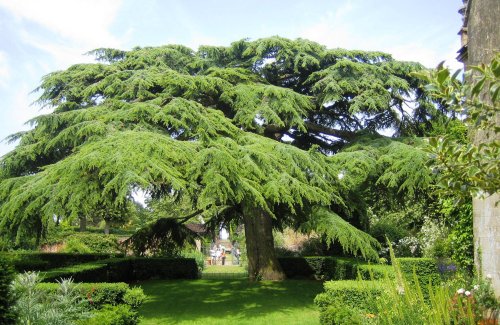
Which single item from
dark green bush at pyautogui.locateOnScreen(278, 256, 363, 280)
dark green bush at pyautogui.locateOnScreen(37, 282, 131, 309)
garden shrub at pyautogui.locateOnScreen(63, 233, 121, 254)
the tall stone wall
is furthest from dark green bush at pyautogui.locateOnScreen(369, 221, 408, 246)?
garden shrub at pyautogui.locateOnScreen(63, 233, 121, 254)

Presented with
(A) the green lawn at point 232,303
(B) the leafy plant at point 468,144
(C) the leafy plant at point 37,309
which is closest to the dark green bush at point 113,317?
(C) the leafy plant at point 37,309

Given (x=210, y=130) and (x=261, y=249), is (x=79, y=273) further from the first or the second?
(x=261, y=249)

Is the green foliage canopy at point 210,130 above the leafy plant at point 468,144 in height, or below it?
above

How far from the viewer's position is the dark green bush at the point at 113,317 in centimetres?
656

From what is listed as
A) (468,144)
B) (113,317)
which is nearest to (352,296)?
(113,317)

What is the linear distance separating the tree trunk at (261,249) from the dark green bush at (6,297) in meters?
10.9

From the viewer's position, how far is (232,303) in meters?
12.4

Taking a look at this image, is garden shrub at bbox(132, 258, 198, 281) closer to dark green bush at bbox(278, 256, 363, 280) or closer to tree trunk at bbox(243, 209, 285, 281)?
dark green bush at bbox(278, 256, 363, 280)

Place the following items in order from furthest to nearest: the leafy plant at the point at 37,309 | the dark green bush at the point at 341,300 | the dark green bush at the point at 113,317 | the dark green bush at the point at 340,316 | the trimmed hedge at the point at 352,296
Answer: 1. the dark green bush at the point at 341,300
2. the trimmed hedge at the point at 352,296
3. the dark green bush at the point at 340,316
4. the dark green bush at the point at 113,317
5. the leafy plant at the point at 37,309

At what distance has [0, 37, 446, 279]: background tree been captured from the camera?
9.41 m

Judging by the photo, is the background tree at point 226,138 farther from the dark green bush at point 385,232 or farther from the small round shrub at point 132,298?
the dark green bush at point 385,232

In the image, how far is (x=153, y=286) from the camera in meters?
16.5

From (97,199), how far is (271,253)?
8771 mm

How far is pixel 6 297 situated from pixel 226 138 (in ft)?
22.1
